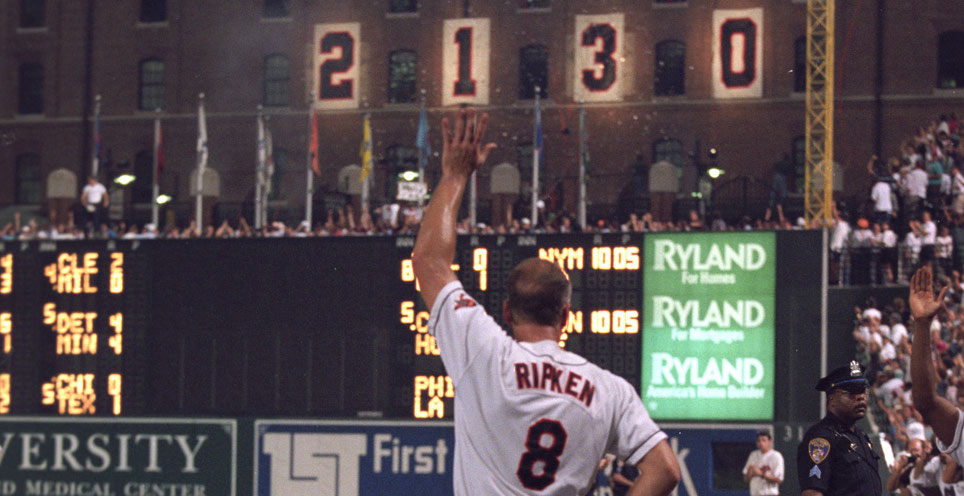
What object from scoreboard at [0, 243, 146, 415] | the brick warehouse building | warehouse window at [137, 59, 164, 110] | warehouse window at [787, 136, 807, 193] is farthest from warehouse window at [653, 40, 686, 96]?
scoreboard at [0, 243, 146, 415]

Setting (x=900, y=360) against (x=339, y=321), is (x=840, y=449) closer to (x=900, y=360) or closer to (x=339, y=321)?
(x=339, y=321)

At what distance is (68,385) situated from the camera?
61.1 feet

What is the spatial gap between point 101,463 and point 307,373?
3.24 meters

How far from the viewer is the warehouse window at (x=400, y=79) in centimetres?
4744

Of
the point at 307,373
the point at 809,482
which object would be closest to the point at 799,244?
the point at 307,373

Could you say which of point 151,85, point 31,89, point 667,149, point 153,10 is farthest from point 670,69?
point 31,89

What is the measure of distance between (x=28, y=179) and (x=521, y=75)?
1753 centimetres

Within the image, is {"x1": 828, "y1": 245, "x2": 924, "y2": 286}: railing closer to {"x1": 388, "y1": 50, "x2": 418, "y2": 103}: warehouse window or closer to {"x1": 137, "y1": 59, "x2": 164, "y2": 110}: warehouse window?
{"x1": 388, "y1": 50, "x2": 418, "y2": 103}: warehouse window

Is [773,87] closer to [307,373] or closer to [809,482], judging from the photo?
[307,373]

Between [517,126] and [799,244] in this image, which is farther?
[517,126]

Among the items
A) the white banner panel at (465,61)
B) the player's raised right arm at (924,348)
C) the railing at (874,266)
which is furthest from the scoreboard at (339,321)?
the white banner panel at (465,61)

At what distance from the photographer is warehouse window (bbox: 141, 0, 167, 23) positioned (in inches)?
1882

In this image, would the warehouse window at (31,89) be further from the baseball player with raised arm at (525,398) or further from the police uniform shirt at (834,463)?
the baseball player with raised arm at (525,398)

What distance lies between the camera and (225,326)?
1812 centimetres
